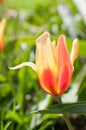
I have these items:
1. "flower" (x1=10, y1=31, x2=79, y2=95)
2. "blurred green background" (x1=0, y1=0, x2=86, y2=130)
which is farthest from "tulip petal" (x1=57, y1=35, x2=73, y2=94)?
"blurred green background" (x1=0, y1=0, x2=86, y2=130)

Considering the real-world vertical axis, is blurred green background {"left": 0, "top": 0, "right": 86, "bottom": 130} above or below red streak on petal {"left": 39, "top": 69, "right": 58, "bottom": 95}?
below

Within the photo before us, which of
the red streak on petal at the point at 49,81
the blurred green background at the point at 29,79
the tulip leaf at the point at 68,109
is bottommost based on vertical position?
the blurred green background at the point at 29,79

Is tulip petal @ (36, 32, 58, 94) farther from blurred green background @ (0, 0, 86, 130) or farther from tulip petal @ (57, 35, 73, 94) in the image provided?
blurred green background @ (0, 0, 86, 130)

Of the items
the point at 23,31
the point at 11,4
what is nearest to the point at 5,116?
the point at 23,31

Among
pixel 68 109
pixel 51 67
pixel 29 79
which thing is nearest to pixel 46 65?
pixel 51 67

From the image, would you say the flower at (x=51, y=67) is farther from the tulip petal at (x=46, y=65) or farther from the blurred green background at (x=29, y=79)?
the blurred green background at (x=29, y=79)

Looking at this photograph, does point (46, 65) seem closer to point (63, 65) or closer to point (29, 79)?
point (63, 65)

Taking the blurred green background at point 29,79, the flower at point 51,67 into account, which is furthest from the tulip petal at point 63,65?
the blurred green background at point 29,79

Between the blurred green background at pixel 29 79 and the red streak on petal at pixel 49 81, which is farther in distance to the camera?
the blurred green background at pixel 29 79
